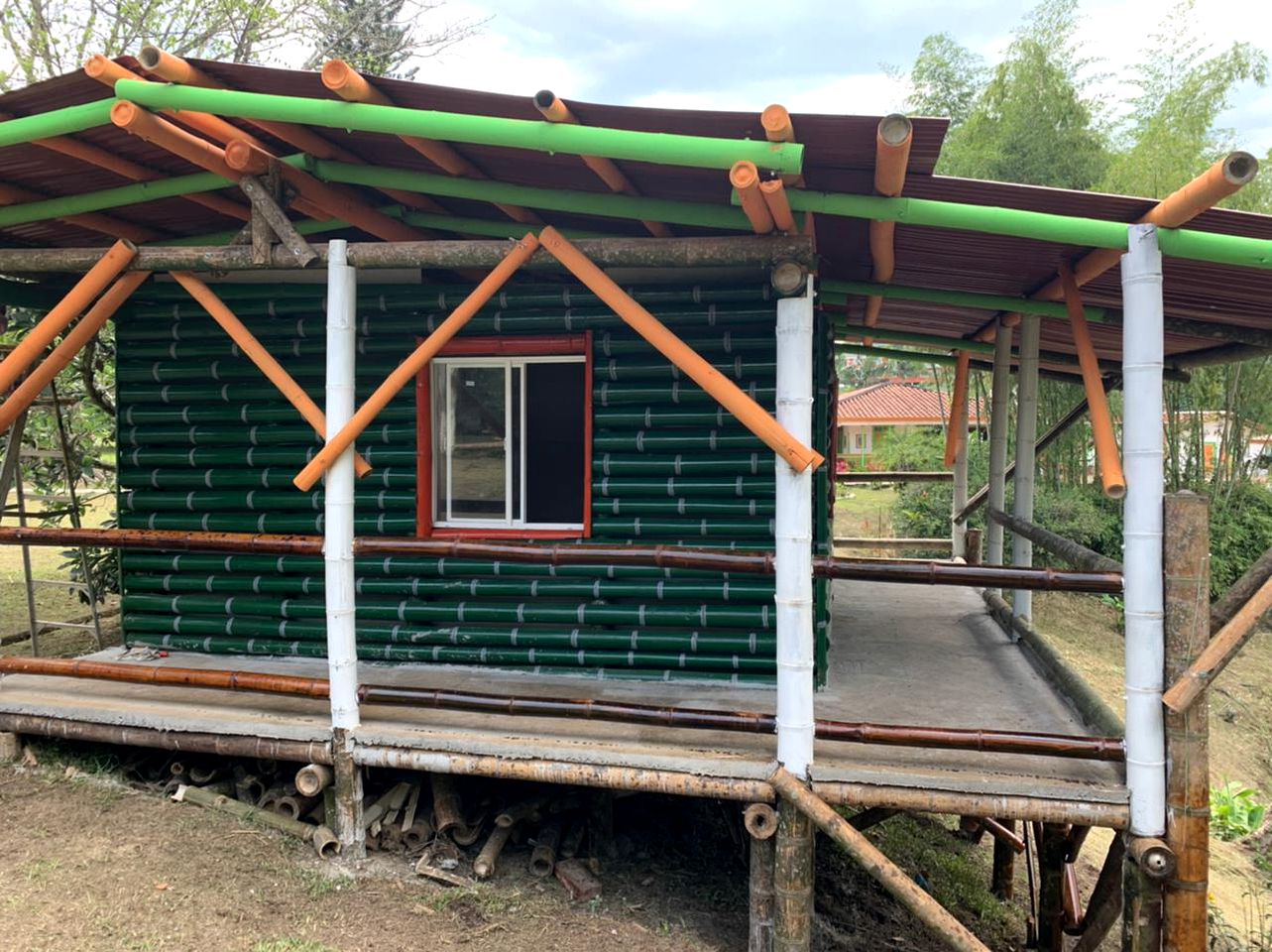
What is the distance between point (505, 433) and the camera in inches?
213

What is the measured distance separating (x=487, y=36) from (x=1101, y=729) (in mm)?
14965

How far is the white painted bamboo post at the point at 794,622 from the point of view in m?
3.63

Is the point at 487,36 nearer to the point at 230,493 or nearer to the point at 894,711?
the point at 230,493

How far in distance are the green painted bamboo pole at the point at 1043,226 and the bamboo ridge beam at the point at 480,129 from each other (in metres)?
0.49

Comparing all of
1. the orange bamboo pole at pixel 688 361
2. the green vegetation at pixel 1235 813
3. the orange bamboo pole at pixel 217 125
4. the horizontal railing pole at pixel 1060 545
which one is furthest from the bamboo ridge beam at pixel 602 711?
the green vegetation at pixel 1235 813

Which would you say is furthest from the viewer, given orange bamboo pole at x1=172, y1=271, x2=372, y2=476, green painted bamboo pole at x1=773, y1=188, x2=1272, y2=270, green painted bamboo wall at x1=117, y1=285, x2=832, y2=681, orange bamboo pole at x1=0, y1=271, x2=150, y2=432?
green painted bamboo wall at x1=117, y1=285, x2=832, y2=681

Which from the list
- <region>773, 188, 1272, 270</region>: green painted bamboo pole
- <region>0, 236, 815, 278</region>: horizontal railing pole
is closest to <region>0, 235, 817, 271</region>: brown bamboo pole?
<region>0, 236, 815, 278</region>: horizontal railing pole

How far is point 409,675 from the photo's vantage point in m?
5.27

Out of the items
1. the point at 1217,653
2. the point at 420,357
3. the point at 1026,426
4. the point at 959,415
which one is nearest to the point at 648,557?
the point at 420,357

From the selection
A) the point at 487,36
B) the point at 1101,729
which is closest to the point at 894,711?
the point at 1101,729

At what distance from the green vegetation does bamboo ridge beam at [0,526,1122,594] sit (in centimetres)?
654

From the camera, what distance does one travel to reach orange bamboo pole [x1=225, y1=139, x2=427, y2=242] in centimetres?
388

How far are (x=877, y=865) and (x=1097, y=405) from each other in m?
2.06

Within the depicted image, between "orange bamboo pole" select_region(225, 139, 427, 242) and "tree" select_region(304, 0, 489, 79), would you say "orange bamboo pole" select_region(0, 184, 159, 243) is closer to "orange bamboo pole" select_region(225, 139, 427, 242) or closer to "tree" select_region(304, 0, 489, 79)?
"orange bamboo pole" select_region(225, 139, 427, 242)
